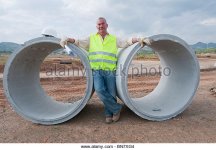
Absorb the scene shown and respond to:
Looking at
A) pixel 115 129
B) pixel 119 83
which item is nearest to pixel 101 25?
pixel 119 83

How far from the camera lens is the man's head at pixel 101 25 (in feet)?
18.8

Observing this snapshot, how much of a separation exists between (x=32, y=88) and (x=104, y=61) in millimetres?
1871

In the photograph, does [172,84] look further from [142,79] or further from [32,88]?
[142,79]

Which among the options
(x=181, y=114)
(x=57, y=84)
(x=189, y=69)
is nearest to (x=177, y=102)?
(x=181, y=114)

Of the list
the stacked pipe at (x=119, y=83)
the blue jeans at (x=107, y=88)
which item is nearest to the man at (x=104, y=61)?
the blue jeans at (x=107, y=88)

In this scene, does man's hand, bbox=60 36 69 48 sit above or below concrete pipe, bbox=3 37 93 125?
above

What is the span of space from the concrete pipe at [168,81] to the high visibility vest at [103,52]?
17cm

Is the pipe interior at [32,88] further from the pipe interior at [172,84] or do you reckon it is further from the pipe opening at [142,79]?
the pipe opening at [142,79]

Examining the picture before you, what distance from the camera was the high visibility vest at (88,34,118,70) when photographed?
563cm

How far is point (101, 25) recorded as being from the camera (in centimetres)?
571

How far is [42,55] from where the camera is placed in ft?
22.8

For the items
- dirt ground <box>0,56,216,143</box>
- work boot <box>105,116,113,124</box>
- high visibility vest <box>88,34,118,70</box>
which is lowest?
dirt ground <box>0,56,216,143</box>

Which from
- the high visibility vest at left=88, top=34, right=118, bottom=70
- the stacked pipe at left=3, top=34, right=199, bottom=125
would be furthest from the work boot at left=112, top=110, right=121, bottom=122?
the high visibility vest at left=88, top=34, right=118, bottom=70

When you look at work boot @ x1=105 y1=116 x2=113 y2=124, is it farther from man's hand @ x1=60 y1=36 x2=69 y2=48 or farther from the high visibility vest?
man's hand @ x1=60 y1=36 x2=69 y2=48
